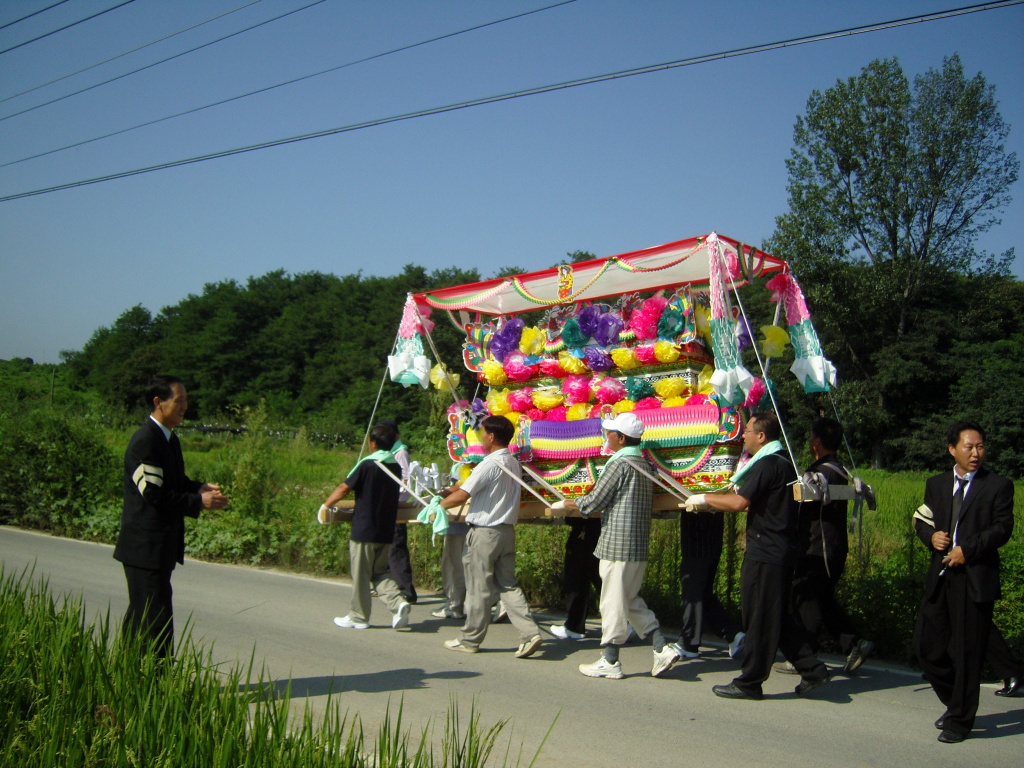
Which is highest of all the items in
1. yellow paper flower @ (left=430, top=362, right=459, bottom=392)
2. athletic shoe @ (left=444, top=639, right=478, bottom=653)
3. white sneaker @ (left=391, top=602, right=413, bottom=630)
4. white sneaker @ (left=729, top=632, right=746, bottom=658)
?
yellow paper flower @ (left=430, top=362, right=459, bottom=392)

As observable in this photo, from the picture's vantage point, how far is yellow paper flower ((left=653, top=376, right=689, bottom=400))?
7.13m

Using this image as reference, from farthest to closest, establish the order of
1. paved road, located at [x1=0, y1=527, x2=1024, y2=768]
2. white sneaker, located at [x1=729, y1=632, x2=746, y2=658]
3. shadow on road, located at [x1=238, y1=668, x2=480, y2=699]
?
1. white sneaker, located at [x1=729, y1=632, x2=746, y2=658]
2. shadow on road, located at [x1=238, y1=668, x2=480, y2=699]
3. paved road, located at [x1=0, y1=527, x2=1024, y2=768]

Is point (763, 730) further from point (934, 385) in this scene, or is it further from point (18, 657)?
point (934, 385)

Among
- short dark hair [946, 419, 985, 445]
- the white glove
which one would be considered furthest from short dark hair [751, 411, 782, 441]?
short dark hair [946, 419, 985, 445]

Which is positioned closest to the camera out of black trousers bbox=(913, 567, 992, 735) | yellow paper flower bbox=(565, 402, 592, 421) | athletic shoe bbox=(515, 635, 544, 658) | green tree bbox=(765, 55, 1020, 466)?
black trousers bbox=(913, 567, 992, 735)

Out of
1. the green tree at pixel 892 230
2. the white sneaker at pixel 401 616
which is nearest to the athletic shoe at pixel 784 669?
the white sneaker at pixel 401 616

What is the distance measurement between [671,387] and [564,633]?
2438 millimetres

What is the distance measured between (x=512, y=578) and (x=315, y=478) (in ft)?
42.3

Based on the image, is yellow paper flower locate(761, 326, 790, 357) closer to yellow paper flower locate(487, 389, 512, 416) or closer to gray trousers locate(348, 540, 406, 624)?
yellow paper flower locate(487, 389, 512, 416)

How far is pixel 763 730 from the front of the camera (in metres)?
5.32

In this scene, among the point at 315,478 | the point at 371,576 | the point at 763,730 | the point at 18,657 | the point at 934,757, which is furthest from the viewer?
the point at 315,478

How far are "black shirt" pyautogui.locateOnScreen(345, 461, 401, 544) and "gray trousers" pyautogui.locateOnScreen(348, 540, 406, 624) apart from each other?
104mm

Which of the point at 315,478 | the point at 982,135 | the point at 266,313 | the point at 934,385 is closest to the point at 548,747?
the point at 315,478

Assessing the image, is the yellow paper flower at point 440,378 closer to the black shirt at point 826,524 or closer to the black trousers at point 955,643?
the black shirt at point 826,524
